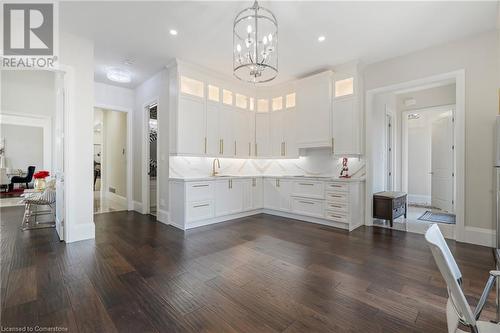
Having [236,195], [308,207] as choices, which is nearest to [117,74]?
[236,195]

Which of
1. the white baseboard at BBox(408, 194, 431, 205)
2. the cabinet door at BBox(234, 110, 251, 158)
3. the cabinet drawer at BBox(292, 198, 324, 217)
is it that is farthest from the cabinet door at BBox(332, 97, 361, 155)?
the white baseboard at BBox(408, 194, 431, 205)

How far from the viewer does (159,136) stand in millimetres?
4691

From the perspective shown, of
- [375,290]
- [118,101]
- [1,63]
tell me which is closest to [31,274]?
[1,63]

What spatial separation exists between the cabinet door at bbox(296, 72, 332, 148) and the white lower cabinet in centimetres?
86

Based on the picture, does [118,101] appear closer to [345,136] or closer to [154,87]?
[154,87]

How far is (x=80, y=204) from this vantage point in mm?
3336

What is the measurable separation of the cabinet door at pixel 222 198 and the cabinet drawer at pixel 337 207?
1945mm

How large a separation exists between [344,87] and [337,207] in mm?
2311

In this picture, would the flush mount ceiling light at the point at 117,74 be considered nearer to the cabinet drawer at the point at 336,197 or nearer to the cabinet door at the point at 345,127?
the cabinet door at the point at 345,127

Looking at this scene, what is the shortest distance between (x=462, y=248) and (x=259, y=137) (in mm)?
4103

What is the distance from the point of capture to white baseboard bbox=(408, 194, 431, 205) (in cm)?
646

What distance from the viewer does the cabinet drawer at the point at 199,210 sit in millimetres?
3982

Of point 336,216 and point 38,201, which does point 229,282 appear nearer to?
point 336,216

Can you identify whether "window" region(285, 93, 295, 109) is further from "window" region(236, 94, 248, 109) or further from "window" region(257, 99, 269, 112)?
"window" region(236, 94, 248, 109)
